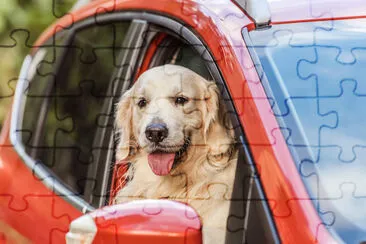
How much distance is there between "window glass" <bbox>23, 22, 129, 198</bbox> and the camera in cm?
235

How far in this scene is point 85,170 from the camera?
2.37 m

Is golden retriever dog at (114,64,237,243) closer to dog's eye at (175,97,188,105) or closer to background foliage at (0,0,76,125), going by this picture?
dog's eye at (175,97,188,105)

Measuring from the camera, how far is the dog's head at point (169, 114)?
1.99 metres

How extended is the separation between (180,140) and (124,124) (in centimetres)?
18

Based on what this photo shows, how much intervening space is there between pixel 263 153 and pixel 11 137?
86 centimetres

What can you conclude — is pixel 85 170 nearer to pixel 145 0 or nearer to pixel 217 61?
pixel 145 0

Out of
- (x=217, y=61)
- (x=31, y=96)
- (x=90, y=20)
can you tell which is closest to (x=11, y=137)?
(x=31, y=96)

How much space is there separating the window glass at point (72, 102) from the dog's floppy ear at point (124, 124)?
0.14 metres

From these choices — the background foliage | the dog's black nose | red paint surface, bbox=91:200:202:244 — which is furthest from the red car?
the background foliage

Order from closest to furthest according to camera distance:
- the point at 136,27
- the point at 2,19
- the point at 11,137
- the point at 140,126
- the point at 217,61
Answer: the point at 217,61
the point at 140,126
the point at 136,27
the point at 11,137
the point at 2,19

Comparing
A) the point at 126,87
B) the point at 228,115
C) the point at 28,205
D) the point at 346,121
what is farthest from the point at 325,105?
the point at 28,205

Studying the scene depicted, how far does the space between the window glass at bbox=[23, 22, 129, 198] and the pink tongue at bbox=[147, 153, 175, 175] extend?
285 millimetres

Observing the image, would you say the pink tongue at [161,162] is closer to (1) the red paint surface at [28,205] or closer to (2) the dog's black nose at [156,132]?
(2) the dog's black nose at [156,132]

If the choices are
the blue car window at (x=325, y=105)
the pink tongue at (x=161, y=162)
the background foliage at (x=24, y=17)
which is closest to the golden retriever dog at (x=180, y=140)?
the pink tongue at (x=161, y=162)
